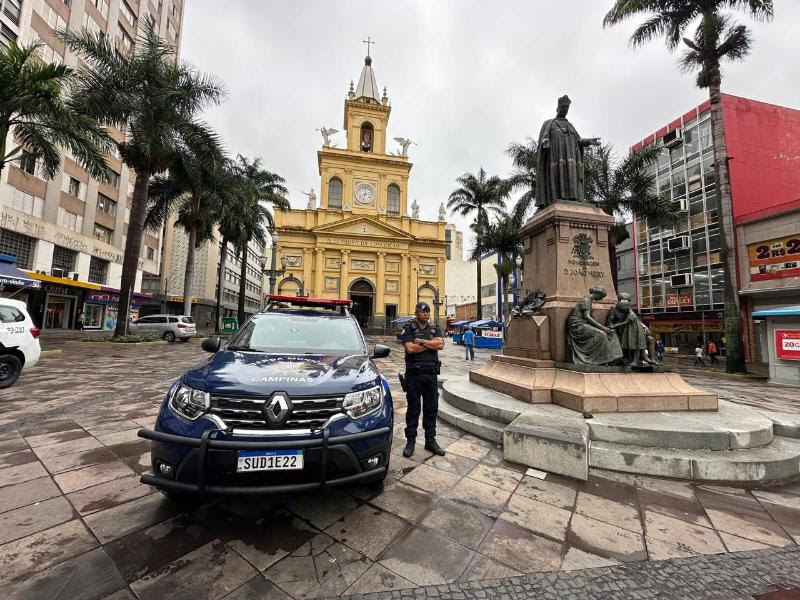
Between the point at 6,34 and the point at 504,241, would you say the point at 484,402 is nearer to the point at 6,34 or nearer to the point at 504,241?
the point at 504,241

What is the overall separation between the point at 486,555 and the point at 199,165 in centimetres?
2190

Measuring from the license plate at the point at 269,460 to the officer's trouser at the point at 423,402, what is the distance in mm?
1755

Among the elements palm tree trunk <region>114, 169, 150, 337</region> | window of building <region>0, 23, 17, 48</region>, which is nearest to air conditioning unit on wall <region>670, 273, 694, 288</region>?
palm tree trunk <region>114, 169, 150, 337</region>

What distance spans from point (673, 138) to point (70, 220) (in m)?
45.4

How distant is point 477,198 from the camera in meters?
30.0

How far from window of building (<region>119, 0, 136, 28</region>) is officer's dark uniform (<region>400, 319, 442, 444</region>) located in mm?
41860


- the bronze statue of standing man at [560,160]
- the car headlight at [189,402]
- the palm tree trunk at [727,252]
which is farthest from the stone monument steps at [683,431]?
the palm tree trunk at [727,252]

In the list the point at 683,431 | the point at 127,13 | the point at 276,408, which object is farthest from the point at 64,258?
the point at 683,431

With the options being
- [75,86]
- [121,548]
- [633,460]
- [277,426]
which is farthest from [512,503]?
[75,86]

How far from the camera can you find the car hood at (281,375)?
2381 millimetres

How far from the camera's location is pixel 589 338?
16.7ft

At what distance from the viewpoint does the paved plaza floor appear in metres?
1.88

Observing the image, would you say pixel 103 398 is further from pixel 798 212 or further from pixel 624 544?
pixel 798 212

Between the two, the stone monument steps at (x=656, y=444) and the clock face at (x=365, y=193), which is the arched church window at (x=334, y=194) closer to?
the clock face at (x=365, y=193)
